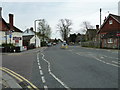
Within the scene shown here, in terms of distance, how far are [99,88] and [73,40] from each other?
104368mm

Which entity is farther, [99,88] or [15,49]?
[15,49]

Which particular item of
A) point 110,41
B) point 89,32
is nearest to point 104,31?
point 110,41

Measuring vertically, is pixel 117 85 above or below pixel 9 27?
below

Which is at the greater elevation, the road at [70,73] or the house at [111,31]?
the house at [111,31]

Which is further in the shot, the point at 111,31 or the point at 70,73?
the point at 111,31

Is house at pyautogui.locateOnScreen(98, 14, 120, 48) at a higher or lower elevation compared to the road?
higher

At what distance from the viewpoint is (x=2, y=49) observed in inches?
982

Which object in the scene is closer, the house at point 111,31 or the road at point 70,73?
the road at point 70,73

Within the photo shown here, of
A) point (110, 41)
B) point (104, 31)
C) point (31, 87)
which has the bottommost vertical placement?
point (31, 87)

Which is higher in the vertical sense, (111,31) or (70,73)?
(111,31)

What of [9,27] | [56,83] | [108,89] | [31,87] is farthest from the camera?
[9,27]

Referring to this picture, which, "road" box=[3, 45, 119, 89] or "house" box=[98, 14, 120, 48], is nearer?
"road" box=[3, 45, 119, 89]

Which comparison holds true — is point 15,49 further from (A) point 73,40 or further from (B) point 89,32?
(A) point 73,40

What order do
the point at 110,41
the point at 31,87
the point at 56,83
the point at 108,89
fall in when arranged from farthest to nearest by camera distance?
the point at 110,41
the point at 56,83
the point at 31,87
the point at 108,89
